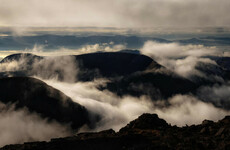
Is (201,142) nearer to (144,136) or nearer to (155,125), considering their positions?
(144,136)

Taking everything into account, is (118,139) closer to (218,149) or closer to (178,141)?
(178,141)

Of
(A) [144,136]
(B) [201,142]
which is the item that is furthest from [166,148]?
(A) [144,136]

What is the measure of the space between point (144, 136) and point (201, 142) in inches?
916

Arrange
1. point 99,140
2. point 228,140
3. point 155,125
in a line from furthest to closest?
1. point 155,125
2. point 99,140
3. point 228,140

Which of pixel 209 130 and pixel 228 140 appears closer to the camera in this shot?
pixel 228 140

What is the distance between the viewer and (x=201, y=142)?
75.2m

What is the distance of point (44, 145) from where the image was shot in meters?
89.2

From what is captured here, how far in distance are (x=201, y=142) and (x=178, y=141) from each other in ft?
23.9

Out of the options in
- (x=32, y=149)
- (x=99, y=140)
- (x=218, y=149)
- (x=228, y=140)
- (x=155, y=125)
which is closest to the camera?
(x=218, y=149)

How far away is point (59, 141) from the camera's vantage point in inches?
3637

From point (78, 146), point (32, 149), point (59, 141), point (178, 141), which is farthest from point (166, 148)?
point (32, 149)

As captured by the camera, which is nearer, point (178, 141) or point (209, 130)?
point (178, 141)

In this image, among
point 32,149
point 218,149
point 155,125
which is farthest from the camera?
point 155,125

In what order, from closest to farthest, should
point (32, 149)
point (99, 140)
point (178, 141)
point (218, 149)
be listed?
point (218, 149) < point (178, 141) < point (32, 149) < point (99, 140)
